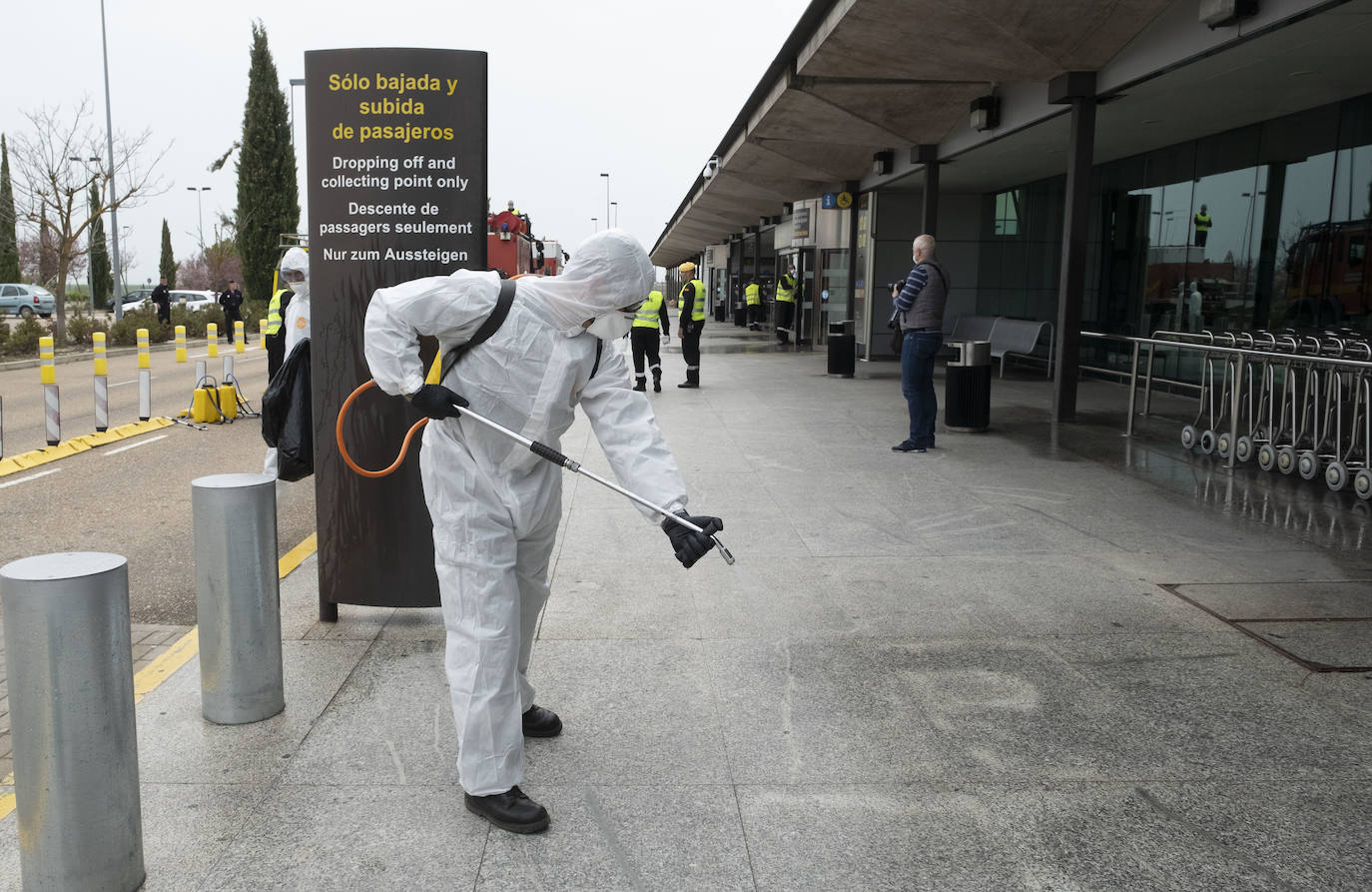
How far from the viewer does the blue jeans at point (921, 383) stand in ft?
32.8

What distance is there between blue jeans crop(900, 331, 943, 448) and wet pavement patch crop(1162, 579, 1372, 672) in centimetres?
441

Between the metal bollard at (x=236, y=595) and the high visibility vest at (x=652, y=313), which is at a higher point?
the high visibility vest at (x=652, y=313)

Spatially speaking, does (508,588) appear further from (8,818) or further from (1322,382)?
(1322,382)

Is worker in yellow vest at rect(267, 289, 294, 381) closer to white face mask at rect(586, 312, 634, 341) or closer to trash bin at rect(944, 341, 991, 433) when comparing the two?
trash bin at rect(944, 341, 991, 433)

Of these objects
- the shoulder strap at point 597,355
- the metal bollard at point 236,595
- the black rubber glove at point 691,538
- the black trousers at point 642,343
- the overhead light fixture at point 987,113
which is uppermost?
the overhead light fixture at point 987,113

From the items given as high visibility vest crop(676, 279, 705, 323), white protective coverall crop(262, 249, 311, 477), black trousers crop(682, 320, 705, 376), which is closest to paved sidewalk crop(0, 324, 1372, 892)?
white protective coverall crop(262, 249, 311, 477)

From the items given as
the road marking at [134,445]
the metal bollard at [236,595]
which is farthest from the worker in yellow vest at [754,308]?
the metal bollard at [236,595]

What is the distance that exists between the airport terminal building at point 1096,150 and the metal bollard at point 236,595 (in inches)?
308

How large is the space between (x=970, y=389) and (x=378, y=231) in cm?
791

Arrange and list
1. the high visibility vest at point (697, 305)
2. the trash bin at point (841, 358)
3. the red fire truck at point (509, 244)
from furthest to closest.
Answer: the red fire truck at point (509, 244), the trash bin at point (841, 358), the high visibility vest at point (697, 305)

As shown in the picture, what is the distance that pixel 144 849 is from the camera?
306cm

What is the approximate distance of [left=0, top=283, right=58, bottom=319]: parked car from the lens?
41525 mm

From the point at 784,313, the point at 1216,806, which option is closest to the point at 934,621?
the point at 1216,806

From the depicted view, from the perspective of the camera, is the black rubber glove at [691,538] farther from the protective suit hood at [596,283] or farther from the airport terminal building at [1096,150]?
the airport terminal building at [1096,150]
